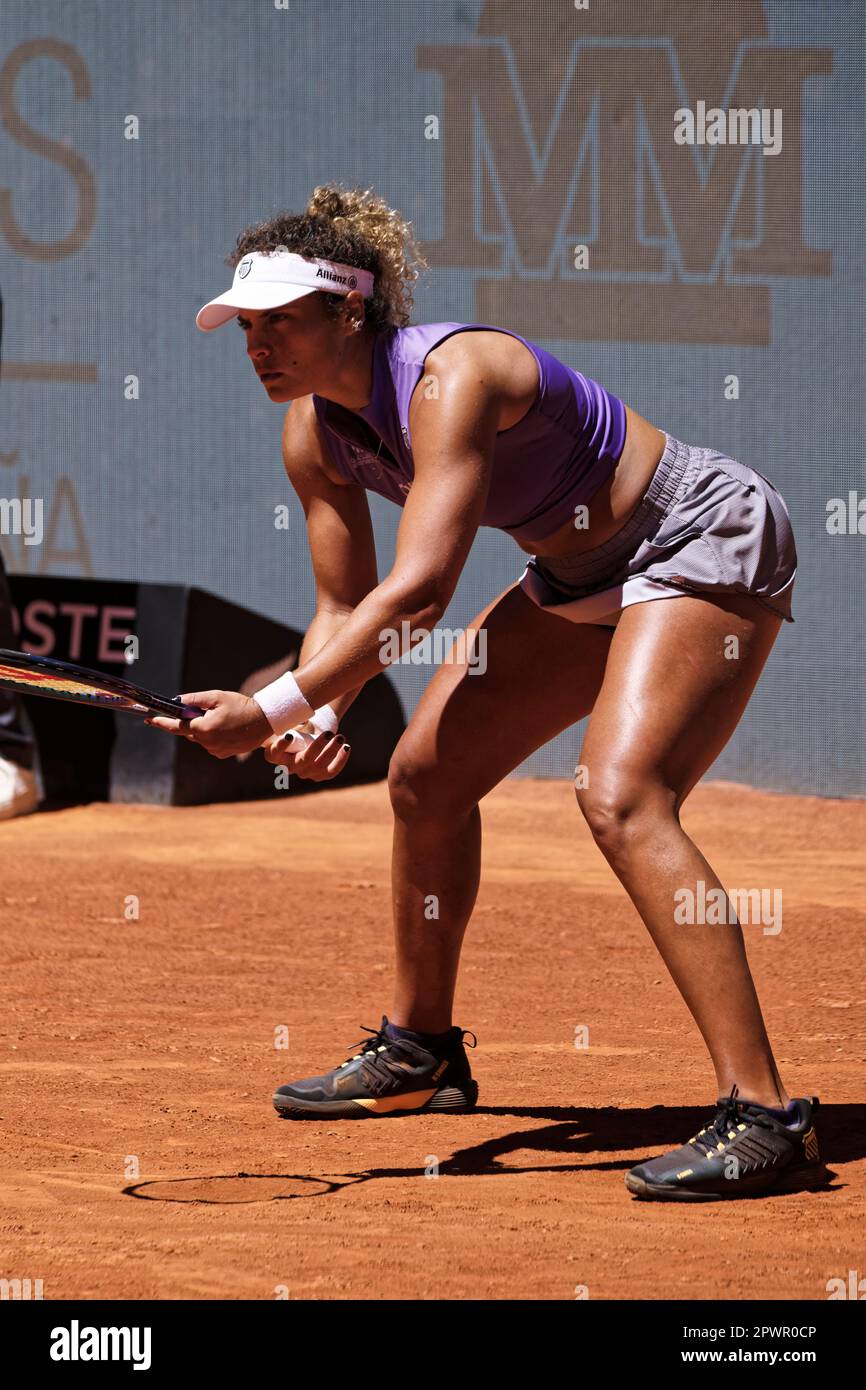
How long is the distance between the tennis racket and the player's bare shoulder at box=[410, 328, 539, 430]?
2.56 ft

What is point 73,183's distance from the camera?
11.0m

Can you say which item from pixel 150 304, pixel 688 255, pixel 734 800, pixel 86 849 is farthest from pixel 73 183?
pixel 734 800

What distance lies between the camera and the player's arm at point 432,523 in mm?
3580

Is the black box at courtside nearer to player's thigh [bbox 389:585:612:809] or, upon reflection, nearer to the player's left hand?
player's thigh [bbox 389:585:612:809]

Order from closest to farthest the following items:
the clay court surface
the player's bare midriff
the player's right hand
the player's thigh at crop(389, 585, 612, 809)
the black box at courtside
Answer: the clay court surface
the player's bare midriff
the player's right hand
the player's thigh at crop(389, 585, 612, 809)
the black box at courtside

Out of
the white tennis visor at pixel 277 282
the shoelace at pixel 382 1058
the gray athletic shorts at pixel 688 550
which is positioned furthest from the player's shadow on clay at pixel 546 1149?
the white tennis visor at pixel 277 282

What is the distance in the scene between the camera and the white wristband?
3625 mm

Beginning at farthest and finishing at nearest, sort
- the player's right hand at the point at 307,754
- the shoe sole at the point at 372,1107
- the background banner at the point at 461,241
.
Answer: the background banner at the point at 461,241
the shoe sole at the point at 372,1107
the player's right hand at the point at 307,754

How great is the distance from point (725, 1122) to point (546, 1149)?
57 cm

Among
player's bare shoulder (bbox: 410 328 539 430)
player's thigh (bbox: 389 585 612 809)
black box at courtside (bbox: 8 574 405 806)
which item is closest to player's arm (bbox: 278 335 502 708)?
player's bare shoulder (bbox: 410 328 539 430)

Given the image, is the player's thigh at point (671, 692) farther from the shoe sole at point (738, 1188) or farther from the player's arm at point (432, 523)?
the shoe sole at point (738, 1188)

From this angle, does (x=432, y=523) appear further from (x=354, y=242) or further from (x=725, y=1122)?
(x=725, y=1122)

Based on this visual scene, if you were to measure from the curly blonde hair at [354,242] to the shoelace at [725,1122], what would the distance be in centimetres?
175

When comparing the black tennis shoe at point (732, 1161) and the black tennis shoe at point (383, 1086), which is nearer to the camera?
the black tennis shoe at point (732, 1161)
